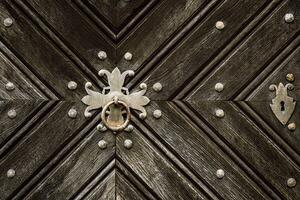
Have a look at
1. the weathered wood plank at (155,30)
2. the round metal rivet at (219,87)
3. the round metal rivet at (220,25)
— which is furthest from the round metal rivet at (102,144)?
the round metal rivet at (220,25)

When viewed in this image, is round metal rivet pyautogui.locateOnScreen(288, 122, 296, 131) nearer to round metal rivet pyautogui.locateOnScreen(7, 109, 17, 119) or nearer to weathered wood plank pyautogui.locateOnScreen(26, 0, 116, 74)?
weathered wood plank pyautogui.locateOnScreen(26, 0, 116, 74)

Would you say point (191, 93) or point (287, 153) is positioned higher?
point (191, 93)

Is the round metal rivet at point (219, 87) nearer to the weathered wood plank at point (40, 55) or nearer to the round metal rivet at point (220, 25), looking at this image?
the round metal rivet at point (220, 25)

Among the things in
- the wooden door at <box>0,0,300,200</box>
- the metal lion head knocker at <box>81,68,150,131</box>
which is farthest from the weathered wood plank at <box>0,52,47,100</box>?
the metal lion head knocker at <box>81,68,150,131</box>

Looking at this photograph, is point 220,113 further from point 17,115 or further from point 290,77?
point 17,115

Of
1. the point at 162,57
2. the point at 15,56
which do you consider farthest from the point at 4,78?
the point at 162,57

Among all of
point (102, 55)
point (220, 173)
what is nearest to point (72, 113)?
point (102, 55)

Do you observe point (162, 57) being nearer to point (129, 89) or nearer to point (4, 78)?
point (129, 89)
